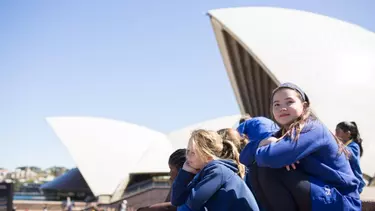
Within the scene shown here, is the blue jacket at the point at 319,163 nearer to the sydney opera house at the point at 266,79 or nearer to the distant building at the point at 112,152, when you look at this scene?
the sydney opera house at the point at 266,79

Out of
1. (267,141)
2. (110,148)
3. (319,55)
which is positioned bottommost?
(110,148)

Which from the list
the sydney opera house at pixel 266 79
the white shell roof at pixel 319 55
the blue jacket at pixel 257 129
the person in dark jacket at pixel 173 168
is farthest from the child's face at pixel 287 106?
the sydney opera house at pixel 266 79

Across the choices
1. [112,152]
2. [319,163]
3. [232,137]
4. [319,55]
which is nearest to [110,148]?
[112,152]

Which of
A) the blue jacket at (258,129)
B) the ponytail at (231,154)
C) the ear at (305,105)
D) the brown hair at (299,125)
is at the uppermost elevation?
the ear at (305,105)

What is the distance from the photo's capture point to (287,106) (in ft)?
5.60

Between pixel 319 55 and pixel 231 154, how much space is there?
13.7m

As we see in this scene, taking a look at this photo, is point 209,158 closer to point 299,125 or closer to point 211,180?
point 211,180

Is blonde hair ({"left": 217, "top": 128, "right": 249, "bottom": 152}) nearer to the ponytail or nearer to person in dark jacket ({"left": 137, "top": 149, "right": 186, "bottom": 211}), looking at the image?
the ponytail

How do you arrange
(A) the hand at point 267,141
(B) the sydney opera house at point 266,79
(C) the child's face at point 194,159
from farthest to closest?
(B) the sydney opera house at point 266,79 → (C) the child's face at point 194,159 → (A) the hand at point 267,141

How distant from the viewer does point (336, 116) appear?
12867 millimetres

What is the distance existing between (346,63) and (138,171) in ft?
45.7

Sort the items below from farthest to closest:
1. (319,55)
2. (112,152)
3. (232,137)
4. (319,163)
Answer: (112,152), (319,55), (232,137), (319,163)

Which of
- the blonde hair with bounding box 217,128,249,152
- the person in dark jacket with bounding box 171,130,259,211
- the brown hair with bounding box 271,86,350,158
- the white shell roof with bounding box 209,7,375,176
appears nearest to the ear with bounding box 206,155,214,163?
the person in dark jacket with bounding box 171,130,259,211

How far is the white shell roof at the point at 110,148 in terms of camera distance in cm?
2289
